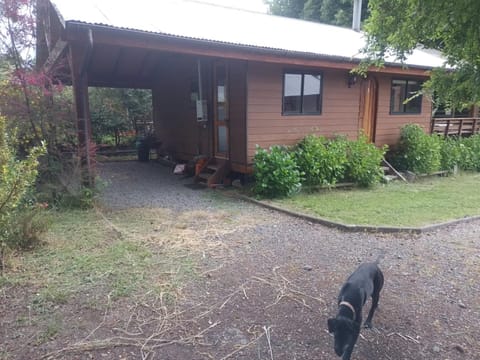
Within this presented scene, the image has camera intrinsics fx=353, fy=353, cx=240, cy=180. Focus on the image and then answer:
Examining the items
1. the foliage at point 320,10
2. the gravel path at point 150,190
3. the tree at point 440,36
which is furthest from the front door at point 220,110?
the foliage at point 320,10

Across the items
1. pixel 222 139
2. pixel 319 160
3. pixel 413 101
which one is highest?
pixel 413 101

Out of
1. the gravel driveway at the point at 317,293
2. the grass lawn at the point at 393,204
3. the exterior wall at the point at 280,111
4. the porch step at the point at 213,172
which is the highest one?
the exterior wall at the point at 280,111

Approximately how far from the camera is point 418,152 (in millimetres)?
9688

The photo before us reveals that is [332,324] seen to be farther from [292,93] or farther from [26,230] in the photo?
[292,93]

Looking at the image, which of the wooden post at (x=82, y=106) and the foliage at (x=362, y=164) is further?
the foliage at (x=362, y=164)

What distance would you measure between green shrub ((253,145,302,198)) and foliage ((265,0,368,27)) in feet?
49.4

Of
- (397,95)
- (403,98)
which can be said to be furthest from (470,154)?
(397,95)

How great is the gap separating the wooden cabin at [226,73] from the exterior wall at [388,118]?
0.03 meters

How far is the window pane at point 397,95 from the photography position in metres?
10.1

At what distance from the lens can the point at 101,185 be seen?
6199mm

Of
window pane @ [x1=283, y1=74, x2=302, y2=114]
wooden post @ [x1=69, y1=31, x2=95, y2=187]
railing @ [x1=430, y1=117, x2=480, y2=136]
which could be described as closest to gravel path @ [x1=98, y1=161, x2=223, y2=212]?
wooden post @ [x1=69, y1=31, x2=95, y2=187]

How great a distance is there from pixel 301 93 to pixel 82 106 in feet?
15.6

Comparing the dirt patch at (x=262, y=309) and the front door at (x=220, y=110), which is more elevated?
the front door at (x=220, y=110)

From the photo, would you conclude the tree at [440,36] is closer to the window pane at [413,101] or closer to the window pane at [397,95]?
the window pane at [397,95]
